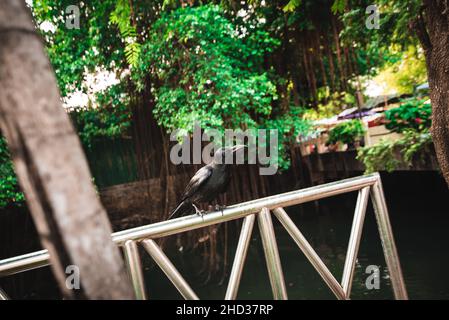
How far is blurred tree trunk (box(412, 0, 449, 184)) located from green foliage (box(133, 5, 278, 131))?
3075mm

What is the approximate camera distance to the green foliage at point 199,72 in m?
5.02

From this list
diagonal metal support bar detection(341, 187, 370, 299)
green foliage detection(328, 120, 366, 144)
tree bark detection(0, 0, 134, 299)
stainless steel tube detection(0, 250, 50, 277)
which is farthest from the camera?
green foliage detection(328, 120, 366, 144)

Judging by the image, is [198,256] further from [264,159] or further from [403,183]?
[403,183]

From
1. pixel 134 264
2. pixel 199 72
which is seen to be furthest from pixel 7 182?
pixel 134 264

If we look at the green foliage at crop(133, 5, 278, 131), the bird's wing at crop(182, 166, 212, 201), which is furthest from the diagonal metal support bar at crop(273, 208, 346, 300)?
the green foliage at crop(133, 5, 278, 131)

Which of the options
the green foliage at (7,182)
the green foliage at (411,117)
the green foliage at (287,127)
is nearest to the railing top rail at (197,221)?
the green foliage at (411,117)

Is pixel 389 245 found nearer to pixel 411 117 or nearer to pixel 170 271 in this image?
pixel 170 271

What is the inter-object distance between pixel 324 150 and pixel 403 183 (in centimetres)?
227

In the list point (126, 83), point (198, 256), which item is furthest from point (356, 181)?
point (198, 256)

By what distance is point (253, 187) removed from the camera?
22.6 feet

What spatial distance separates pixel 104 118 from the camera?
683 centimetres

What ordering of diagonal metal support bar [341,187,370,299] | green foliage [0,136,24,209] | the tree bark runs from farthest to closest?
green foliage [0,136,24,209] < diagonal metal support bar [341,187,370,299] < the tree bark

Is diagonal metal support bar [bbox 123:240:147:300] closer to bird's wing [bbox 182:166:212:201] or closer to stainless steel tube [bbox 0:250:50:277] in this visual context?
stainless steel tube [bbox 0:250:50:277]

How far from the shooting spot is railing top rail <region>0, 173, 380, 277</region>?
1.01 metres
